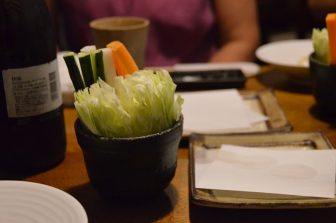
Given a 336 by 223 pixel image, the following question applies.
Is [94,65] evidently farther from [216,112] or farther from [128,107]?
[216,112]

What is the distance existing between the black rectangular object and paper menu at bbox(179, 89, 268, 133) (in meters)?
0.04

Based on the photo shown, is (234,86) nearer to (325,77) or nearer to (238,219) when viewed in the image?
(325,77)

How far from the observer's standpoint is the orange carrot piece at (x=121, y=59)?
69 cm

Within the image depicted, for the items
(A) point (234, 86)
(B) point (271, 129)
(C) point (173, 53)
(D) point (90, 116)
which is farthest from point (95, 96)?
(C) point (173, 53)

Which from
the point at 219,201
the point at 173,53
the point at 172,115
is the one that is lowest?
the point at 173,53

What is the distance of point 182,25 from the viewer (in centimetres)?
181

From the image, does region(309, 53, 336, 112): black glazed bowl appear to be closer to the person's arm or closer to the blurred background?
the person's arm

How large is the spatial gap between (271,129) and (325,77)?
0.14 meters

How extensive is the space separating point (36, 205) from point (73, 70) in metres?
0.19

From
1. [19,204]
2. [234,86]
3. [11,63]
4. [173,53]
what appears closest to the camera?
[19,204]

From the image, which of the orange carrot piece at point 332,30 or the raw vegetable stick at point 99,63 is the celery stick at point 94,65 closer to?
the raw vegetable stick at point 99,63

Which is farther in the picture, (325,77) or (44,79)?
(325,77)

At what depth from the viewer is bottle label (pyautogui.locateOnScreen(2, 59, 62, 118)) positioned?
0.74 metres

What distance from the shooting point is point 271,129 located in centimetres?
94
